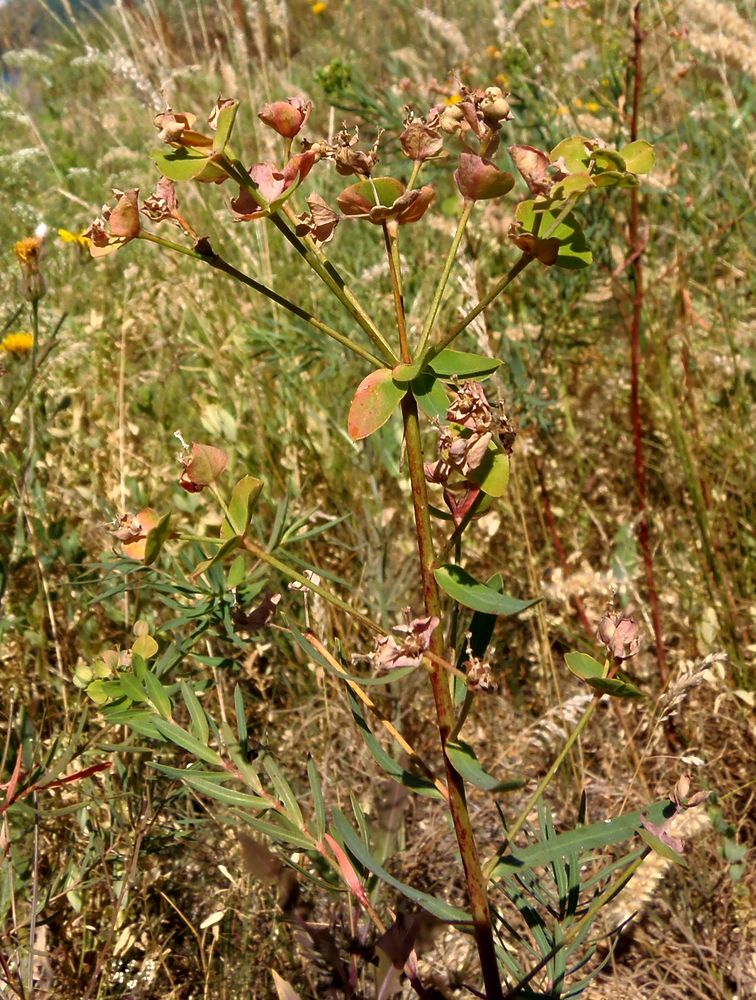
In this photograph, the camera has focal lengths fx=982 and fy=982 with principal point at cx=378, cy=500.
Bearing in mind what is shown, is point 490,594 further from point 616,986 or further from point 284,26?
point 284,26

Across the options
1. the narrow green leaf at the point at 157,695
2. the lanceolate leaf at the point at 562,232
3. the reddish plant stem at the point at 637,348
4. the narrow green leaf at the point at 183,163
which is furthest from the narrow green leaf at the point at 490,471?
the reddish plant stem at the point at 637,348

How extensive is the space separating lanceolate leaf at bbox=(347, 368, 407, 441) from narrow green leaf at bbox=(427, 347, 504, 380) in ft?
0.09

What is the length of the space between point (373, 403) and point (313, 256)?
0.11m

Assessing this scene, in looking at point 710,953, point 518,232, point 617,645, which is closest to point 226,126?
point 518,232

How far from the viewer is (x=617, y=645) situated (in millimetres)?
736

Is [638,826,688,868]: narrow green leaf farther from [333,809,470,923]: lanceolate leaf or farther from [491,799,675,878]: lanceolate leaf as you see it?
[333,809,470,923]: lanceolate leaf

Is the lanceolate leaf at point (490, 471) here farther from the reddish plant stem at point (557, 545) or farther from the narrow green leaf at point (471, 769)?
the reddish plant stem at point (557, 545)

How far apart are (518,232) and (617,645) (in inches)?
12.3

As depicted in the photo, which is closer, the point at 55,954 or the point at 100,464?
the point at 55,954

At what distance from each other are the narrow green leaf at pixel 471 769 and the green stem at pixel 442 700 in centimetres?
2

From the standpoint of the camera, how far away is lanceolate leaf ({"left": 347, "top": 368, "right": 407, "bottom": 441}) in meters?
0.64

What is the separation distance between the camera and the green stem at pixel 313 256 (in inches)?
24.1

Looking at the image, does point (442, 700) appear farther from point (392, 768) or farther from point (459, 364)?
point (459, 364)

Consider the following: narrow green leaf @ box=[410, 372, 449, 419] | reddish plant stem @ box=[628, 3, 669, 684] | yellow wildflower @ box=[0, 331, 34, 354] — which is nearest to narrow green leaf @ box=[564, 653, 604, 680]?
narrow green leaf @ box=[410, 372, 449, 419]
